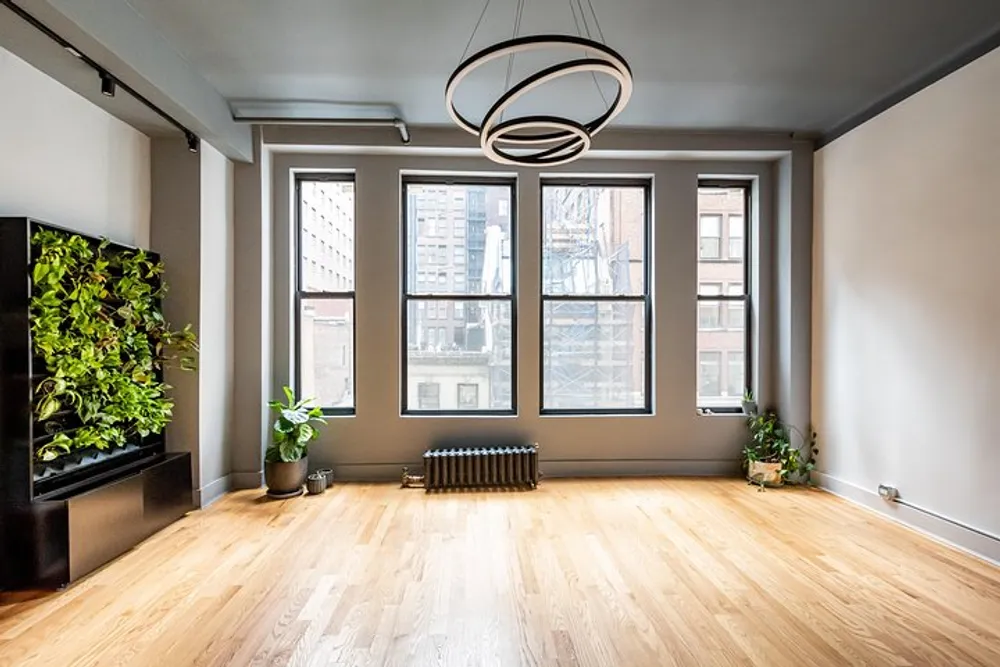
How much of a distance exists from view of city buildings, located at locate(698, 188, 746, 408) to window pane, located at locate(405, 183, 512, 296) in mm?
2001

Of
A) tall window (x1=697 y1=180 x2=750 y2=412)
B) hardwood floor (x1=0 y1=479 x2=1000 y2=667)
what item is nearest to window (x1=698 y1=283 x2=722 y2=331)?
tall window (x1=697 y1=180 x2=750 y2=412)

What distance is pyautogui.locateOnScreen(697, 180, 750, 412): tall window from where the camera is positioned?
5.28 metres

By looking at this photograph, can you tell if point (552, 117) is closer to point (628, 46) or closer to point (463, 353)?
point (628, 46)

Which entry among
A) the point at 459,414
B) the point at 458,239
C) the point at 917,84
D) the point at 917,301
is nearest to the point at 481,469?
the point at 459,414

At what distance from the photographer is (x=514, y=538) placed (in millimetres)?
3514

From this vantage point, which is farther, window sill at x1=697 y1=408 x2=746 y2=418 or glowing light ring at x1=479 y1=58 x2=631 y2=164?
window sill at x1=697 y1=408 x2=746 y2=418

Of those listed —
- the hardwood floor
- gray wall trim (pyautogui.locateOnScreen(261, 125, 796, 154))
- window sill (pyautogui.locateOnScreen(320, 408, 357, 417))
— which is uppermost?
gray wall trim (pyautogui.locateOnScreen(261, 125, 796, 154))

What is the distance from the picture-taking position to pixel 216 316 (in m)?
4.38

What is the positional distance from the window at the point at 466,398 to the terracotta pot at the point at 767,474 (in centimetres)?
267

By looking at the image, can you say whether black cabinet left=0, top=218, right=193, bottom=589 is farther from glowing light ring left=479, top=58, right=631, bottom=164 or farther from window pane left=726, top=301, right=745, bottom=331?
window pane left=726, top=301, right=745, bottom=331

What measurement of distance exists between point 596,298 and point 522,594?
Result: 3.15 m

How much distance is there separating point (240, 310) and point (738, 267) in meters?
4.82

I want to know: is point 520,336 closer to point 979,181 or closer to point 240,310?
point 240,310

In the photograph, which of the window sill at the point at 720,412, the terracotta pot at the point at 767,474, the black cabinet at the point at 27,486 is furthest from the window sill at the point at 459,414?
the black cabinet at the point at 27,486
